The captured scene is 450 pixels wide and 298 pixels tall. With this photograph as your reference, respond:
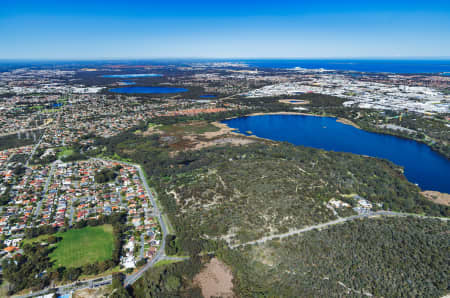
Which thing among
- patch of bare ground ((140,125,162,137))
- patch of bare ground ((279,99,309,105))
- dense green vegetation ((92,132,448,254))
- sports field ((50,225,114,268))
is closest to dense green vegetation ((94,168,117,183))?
dense green vegetation ((92,132,448,254))

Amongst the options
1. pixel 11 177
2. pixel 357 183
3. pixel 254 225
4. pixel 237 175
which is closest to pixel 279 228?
pixel 254 225

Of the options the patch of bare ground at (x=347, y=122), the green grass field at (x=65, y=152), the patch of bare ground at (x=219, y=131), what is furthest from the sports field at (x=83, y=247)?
the patch of bare ground at (x=347, y=122)

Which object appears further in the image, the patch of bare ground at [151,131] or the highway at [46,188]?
the patch of bare ground at [151,131]

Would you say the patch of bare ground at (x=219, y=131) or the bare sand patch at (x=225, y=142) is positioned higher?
the patch of bare ground at (x=219, y=131)

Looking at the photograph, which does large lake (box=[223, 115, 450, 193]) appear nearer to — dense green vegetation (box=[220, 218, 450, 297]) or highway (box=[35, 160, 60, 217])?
dense green vegetation (box=[220, 218, 450, 297])

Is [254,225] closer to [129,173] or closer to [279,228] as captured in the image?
[279,228]

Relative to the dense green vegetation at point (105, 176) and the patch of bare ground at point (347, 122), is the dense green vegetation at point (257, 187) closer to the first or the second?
the dense green vegetation at point (105, 176)

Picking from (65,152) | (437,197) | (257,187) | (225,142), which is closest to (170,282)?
(257,187)
